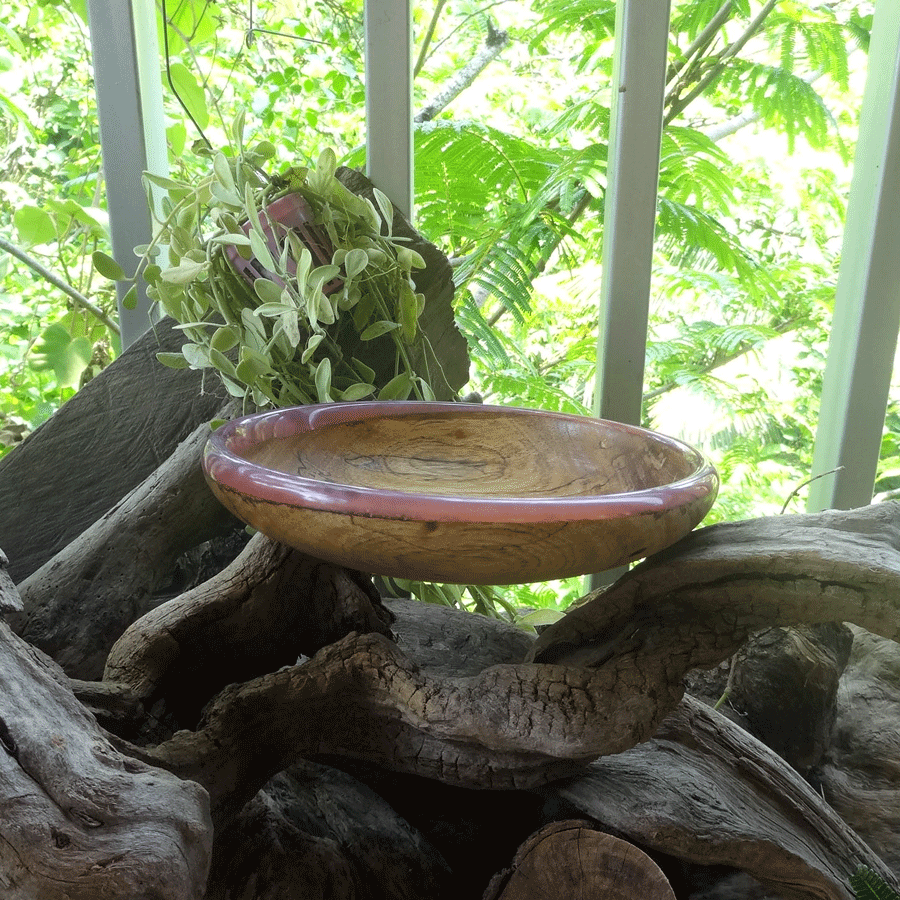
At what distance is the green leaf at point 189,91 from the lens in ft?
4.83

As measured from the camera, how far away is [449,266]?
138cm

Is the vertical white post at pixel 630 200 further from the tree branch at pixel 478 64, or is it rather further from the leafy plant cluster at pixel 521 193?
the tree branch at pixel 478 64

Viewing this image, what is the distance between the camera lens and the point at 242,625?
0.98 meters

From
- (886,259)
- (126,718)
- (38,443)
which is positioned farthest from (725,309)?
(126,718)

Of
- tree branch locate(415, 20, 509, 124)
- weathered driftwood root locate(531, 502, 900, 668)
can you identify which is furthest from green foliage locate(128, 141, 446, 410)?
tree branch locate(415, 20, 509, 124)

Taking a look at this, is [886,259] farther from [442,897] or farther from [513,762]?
[442,897]

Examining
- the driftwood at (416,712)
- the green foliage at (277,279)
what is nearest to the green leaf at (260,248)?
the green foliage at (277,279)

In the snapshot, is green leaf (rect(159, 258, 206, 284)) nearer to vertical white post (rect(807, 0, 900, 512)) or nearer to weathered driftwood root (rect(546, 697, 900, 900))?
weathered driftwood root (rect(546, 697, 900, 900))

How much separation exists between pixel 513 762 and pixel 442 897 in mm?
221

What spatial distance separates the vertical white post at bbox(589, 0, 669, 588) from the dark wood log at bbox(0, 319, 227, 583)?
0.75 meters

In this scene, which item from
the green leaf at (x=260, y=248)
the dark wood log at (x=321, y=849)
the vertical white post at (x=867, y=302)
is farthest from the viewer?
the vertical white post at (x=867, y=302)

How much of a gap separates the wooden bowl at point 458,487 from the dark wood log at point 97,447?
42 centimetres

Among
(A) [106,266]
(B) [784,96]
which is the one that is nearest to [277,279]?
(A) [106,266]

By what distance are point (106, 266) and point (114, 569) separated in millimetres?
532
